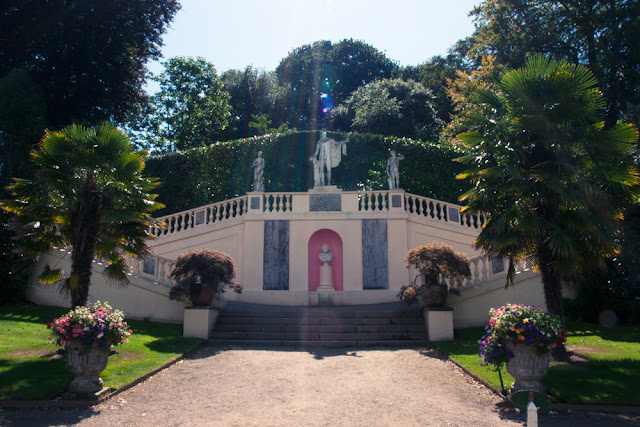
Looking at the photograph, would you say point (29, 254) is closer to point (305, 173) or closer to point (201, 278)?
point (201, 278)

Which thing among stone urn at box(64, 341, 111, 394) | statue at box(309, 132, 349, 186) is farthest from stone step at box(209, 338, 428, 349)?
statue at box(309, 132, 349, 186)

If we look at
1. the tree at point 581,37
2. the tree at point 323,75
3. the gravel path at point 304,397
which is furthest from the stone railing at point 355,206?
the tree at point 323,75

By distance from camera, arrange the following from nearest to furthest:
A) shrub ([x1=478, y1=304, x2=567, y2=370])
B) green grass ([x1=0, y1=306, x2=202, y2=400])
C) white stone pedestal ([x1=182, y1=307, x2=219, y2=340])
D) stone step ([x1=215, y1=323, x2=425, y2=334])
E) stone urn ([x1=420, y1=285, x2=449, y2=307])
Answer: shrub ([x1=478, y1=304, x2=567, y2=370]) < green grass ([x1=0, y1=306, x2=202, y2=400]) < white stone pedestal ([x1=182, y1=307, x2=219, y2=340]) < stone urn ([x1=420, y1=285, x2=449, y2=307]) < stone step ([x1=215, y1=323, x2=425, y2=334])

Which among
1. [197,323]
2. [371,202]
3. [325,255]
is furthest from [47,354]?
[371,202]

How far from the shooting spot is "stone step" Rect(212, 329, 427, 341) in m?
12.8

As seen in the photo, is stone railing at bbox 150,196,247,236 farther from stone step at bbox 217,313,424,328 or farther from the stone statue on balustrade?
stone step at bbox 217,313,424,328

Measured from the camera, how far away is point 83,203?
10461 millimetres

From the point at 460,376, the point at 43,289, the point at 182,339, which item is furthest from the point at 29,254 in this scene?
the point at 460,376

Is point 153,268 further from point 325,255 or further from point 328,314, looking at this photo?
point 325,255

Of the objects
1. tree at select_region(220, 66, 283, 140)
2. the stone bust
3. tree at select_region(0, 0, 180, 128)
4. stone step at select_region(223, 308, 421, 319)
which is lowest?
stone step at select_region(223, 308, 421, 319)

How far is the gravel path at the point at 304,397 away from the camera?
7016 mm

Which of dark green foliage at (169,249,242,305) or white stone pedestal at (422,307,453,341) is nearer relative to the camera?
white stone pedestal at (422,307,453,341)

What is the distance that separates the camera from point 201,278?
13375 millimetres

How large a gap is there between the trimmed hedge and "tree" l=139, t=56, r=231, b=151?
9122 millimetres
